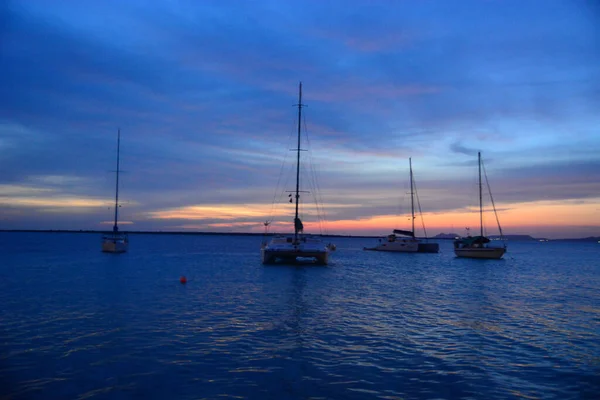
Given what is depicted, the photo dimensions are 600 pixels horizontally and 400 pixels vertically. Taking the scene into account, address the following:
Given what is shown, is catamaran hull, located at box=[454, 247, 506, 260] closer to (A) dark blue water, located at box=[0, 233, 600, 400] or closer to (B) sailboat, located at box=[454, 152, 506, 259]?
(B) sailboat, located at box=[454, 152, 506, 259]

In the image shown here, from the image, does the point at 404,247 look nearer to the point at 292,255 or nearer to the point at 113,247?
the point at 292,255

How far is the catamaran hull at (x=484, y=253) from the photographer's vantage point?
6844cm

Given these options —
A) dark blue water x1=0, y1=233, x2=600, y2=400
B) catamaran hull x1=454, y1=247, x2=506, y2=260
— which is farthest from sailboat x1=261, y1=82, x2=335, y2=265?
catamaran hull x1=454, y1=247, x2=506, y2=260

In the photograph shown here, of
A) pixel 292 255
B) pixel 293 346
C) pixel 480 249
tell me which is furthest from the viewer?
pixel 480 249

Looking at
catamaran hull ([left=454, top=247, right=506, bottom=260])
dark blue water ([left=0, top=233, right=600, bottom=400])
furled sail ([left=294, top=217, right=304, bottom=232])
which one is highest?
furled sail ([left=294, top=217, right=304, bottom=232])

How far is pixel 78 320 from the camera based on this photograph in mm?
17750

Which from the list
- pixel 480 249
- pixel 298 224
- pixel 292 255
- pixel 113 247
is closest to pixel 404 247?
pixel 480 249

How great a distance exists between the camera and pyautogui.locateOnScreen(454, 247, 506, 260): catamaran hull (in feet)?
225

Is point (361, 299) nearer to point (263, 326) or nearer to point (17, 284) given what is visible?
point (263, 326)

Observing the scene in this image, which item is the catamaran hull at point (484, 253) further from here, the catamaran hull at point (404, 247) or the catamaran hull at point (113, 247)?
the catamaran hull at point (113, 247)

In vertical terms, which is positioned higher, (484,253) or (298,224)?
(298,224)

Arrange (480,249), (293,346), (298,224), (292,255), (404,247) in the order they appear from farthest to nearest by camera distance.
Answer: (404,247)
(480,249)
(298,224)
(292,255)
(293,346)

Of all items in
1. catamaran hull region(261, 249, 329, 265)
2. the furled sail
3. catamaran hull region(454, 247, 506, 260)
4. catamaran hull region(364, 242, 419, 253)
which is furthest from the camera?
catamaran hull region(364, 242, 419, 253)

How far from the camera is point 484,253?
69.6 meters
